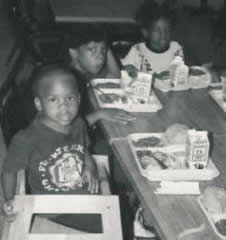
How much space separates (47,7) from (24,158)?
311cm

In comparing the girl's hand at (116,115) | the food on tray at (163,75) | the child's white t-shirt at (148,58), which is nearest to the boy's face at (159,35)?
the child's white t-shirt at (148,58)

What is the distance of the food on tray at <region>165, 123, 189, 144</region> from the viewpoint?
5.32 ft

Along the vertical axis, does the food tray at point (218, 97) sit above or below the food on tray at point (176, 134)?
below

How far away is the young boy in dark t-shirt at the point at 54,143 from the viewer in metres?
1.65

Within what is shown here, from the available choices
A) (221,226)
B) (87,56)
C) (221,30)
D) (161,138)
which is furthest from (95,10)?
(221,226)

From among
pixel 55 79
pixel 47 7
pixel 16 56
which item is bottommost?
pixel 16 56

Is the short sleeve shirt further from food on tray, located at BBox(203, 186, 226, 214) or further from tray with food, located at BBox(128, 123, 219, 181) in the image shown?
food on tray, located at BBox(203, 186, 226, 214)

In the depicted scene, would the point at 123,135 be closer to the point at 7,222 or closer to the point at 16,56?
the point at 7,222

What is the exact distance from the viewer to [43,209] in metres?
1.37

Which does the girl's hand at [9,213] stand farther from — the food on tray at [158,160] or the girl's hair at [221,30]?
the girl's hair at [221,30]

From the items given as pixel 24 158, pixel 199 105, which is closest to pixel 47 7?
pixel 199 105

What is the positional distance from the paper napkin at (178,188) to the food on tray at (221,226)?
0.54 feet

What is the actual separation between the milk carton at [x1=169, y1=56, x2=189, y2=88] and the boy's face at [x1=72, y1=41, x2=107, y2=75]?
15.8 inches

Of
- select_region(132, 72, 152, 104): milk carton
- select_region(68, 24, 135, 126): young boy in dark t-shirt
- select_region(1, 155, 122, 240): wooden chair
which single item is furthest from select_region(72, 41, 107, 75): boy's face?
select_region(1, 155, 122, 240): wooden chair
